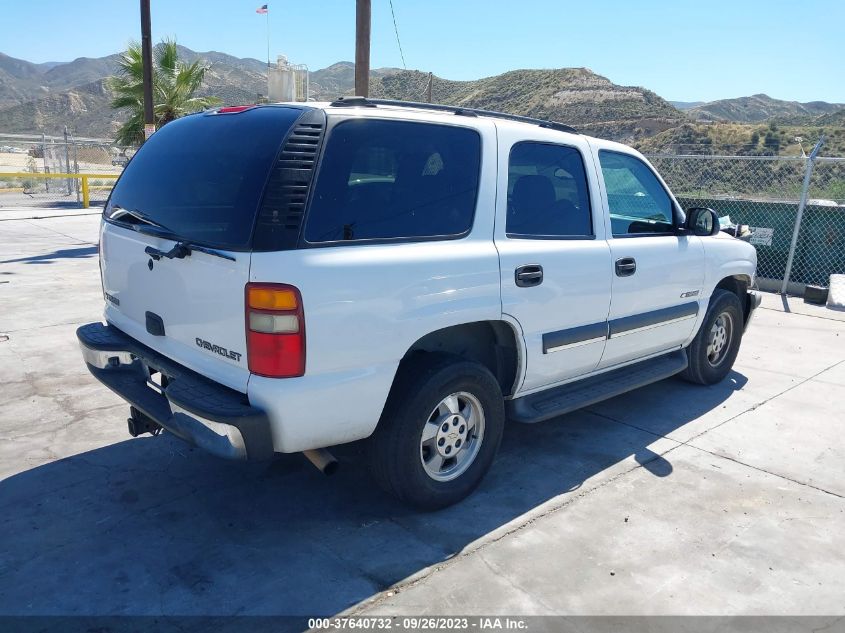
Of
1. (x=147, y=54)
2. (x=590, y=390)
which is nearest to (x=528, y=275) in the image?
(x=590, y=390)

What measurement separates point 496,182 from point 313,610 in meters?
2.29

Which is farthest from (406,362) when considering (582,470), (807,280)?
(807,280)

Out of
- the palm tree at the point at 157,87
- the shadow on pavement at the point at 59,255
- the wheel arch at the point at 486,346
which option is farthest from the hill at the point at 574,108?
the wheel arch at the point at 486,346

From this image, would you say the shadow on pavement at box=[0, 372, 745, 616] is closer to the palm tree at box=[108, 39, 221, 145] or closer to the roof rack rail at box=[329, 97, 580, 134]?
the roof rack rail at box=[329, 97, 580, 134]

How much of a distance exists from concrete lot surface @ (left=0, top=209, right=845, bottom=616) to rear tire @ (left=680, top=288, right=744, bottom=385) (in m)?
0.42

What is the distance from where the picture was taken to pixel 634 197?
4.98 meters

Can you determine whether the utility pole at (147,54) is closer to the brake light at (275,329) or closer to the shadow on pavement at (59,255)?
the shadow on pavement at (59,255)

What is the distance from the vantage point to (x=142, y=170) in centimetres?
375

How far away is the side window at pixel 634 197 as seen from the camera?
4.55 meters

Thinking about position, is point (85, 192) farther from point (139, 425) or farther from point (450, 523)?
point (450, 523)

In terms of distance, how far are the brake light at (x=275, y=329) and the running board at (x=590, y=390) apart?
64.7 inches

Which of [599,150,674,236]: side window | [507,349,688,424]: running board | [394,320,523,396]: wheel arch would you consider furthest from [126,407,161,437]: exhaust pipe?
[599,150,674,236]: side window

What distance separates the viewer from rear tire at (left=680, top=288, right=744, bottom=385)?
18.0 ft

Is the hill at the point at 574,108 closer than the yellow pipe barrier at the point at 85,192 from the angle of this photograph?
No
